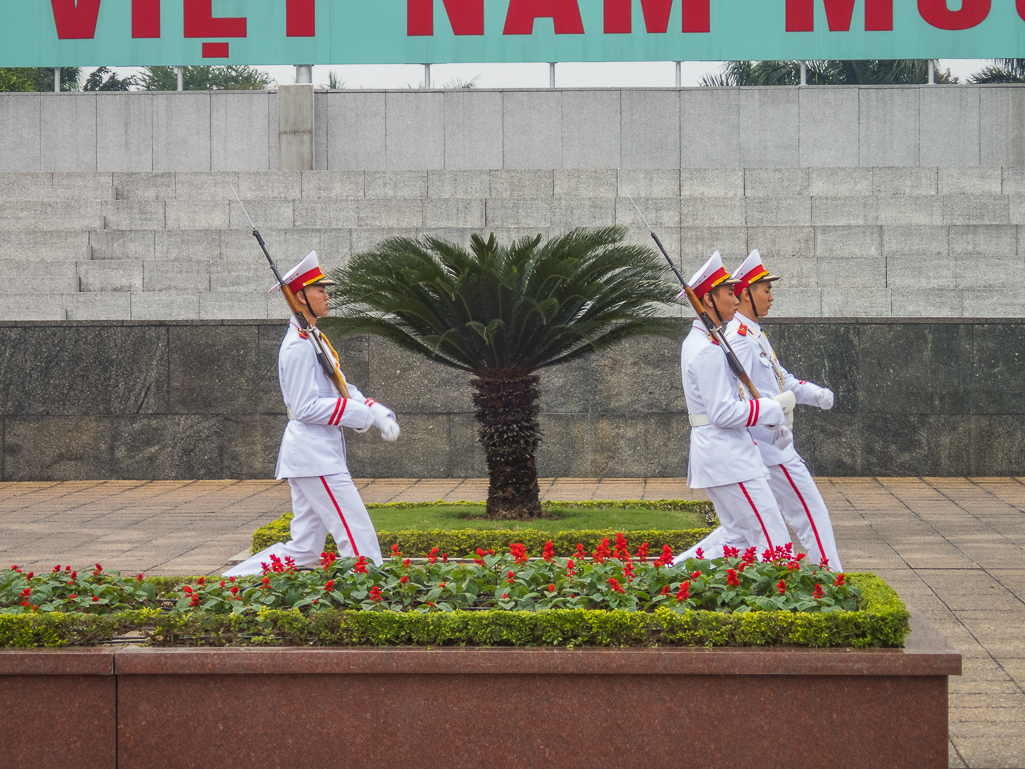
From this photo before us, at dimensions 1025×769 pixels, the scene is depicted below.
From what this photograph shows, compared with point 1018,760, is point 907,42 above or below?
above

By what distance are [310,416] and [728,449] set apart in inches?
91.1

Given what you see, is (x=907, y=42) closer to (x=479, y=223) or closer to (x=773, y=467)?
(x=479, y=223)

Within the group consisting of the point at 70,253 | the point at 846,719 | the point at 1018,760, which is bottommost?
the point at 1018,760

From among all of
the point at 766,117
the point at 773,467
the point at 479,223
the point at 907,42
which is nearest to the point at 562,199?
Answer: the point at 479,223

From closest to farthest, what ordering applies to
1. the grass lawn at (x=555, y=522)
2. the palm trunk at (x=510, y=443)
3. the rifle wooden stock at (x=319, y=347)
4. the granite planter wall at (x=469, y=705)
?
the granite planter wall at (x=469, y=705) < the rifle wooden stock at (x=319, y=347) < the grass lawn at (x=555, y=522) < the palm trunk at (x=510, y=443)

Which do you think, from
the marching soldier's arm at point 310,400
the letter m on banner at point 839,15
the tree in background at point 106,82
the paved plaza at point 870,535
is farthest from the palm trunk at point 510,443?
the tree in background at point 106,82

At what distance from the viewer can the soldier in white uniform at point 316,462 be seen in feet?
21.4

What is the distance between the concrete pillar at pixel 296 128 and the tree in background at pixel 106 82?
250 centimetres

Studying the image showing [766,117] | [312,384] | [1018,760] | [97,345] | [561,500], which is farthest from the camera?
[766,117]

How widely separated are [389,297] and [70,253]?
7.83 meters

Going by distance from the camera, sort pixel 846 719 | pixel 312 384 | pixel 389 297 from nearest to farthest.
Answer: pixel 846 719, pixel 312 384, pixel 389 297

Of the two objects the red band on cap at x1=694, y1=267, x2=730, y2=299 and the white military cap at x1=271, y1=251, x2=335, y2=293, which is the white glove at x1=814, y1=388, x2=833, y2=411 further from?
the white military cap at x1=271, y1=251, x2=335, y2=293

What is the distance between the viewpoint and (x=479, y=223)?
52.5 ft

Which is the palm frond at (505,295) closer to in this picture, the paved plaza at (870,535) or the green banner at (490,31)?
the paved plaza at (870,535)
